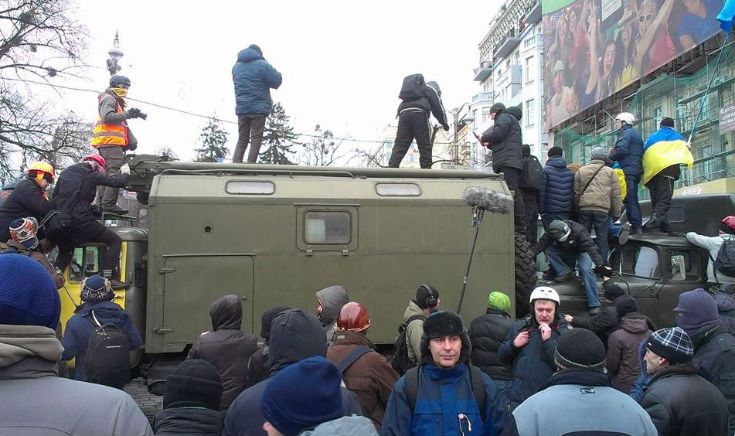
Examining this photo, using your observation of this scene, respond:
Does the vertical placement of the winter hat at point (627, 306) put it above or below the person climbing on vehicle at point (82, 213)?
below

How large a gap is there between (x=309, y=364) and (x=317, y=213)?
4800 mm

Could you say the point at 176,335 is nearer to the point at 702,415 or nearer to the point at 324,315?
the point at 324,315

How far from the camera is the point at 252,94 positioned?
8.93 metres

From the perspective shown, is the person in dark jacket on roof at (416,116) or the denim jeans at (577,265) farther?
the person in dark jacket on roof at (416,116)

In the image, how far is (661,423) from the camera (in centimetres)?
348

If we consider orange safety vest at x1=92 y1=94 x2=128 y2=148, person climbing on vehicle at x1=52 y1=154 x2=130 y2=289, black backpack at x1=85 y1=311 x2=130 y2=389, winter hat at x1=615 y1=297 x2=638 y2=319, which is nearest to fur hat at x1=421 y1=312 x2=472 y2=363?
winter hat at x1=615 y1=297 x2=638 y2=319

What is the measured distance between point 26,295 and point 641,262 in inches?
318

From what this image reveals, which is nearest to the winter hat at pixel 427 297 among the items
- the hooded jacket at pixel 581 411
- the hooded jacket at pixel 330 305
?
the hooded jacket at pixel 330 305

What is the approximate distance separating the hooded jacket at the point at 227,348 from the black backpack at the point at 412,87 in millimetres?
5225

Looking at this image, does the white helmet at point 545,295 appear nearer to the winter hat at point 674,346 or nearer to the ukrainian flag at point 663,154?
the winter hat at point 674,346

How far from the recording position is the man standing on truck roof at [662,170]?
363 inches

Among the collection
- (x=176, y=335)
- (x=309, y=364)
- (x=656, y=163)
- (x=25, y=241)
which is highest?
(x=656, y=163)

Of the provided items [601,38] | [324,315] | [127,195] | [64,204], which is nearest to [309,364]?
[324,315]

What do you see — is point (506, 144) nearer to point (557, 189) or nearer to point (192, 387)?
point (557, 189)
